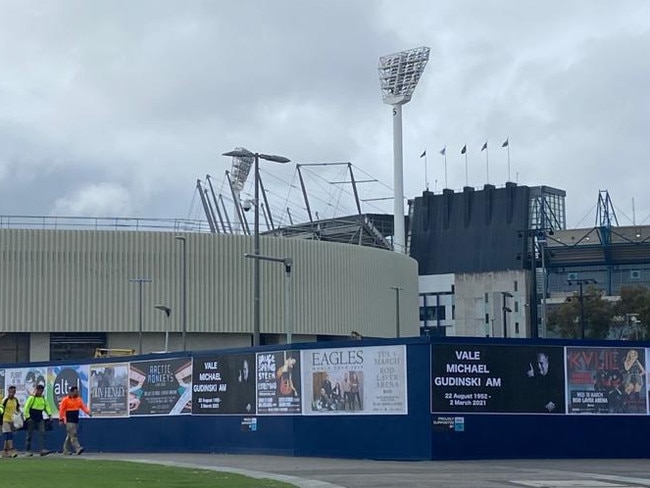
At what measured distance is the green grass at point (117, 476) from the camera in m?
19.1

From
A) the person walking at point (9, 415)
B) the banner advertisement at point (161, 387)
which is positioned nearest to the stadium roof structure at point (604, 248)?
the banner advertisement at point (161, 387)

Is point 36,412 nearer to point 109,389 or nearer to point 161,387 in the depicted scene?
point 109,389

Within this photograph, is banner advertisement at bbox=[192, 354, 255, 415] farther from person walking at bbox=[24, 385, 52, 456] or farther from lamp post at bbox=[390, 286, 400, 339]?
lamp post at bbox=[390, 286, 400, 339]

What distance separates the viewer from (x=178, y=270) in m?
76.2

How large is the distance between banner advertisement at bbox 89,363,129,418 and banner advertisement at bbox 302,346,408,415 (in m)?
7.47

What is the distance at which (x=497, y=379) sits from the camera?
27.6 meters

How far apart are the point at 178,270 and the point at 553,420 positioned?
5027cm

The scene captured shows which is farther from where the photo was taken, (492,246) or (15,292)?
(492,246)

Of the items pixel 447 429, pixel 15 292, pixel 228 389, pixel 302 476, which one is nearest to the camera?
pixel 302 476

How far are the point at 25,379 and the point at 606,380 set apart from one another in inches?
717

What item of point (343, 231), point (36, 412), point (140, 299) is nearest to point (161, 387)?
point (36, 412)

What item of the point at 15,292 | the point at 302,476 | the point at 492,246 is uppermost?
the point at 492,246

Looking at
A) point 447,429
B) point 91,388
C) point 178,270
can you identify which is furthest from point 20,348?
point 447,429

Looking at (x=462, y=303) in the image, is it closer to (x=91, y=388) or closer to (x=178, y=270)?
(x=178, y=270)
